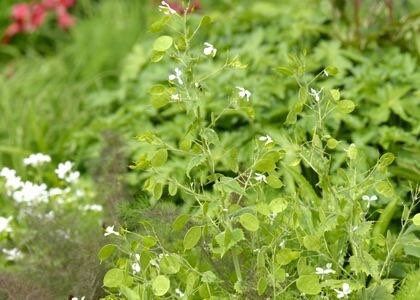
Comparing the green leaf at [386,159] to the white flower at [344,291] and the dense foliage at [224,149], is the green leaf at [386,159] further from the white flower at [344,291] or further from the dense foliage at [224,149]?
the white flower at [344,291]

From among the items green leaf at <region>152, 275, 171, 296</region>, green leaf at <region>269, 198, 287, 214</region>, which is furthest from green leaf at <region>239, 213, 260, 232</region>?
green leaf at <region>152, 275, 171, 296</region>

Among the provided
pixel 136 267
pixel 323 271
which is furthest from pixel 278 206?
pixel 136 267

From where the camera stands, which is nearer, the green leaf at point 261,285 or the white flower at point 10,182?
the green leaf at point 261,285

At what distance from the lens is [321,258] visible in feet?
9.13

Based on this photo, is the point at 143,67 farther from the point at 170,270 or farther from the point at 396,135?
the point at 170,270

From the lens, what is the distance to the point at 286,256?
2.61m

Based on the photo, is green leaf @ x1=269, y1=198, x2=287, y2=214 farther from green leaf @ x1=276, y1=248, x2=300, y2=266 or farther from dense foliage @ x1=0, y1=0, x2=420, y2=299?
green leaf @ x1=276, y1=248, x2=300, y2=266

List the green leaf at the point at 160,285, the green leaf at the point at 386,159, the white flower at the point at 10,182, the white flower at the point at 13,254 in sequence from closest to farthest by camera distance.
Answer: the green leaf at the point at 160,285 → the green leaf at the point at 386,159 → the white flower at the point at 13,254 → the white flower at the point at 10,182

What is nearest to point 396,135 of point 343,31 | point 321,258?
point 343,31

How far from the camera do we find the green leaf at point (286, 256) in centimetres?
261

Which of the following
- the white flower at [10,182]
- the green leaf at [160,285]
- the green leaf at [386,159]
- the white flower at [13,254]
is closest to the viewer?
the green leaf at [160,285]

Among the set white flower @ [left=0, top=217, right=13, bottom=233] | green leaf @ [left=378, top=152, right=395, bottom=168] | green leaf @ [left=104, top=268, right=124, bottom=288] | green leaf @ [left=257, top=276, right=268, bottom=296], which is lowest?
white flower @ [left=0, top=217, right=13, bottom=233]

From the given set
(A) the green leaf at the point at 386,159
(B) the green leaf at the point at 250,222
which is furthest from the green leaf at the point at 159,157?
(A) the green leaf at the point at 386,159

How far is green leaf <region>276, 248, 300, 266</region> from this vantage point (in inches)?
103
